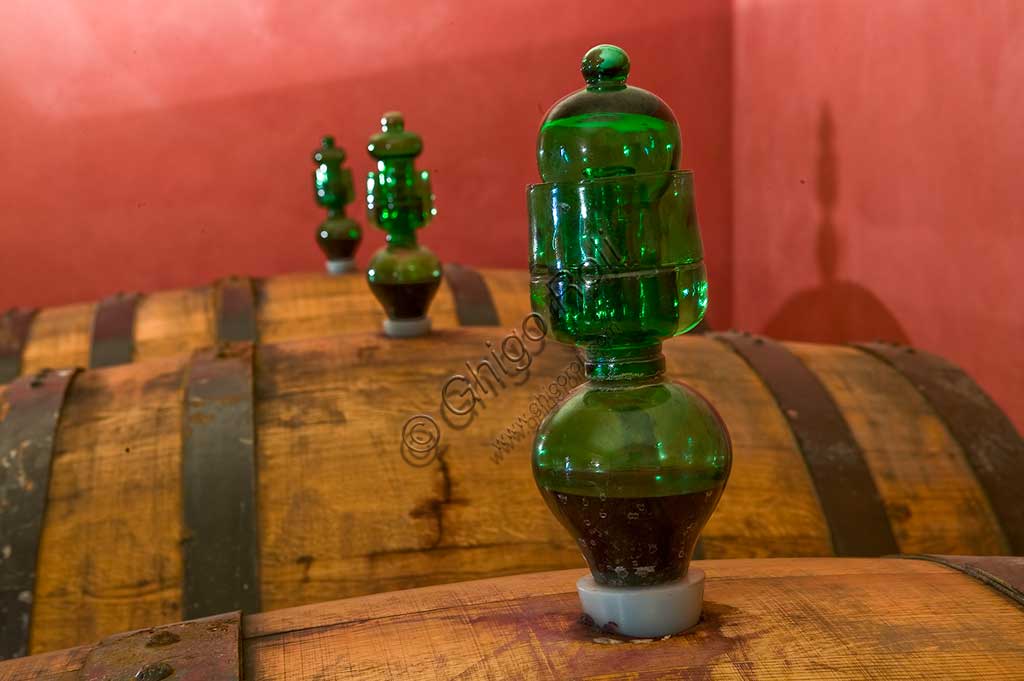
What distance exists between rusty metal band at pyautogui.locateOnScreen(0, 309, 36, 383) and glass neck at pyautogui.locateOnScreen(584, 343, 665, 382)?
230cm

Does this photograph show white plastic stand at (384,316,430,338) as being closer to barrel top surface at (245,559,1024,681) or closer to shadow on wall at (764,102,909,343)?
barrel top surface at (245,559,1024,681)

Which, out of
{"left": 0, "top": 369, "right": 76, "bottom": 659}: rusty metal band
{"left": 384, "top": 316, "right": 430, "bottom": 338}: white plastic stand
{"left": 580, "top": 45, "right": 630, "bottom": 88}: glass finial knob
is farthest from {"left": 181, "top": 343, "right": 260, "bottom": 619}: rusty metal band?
{"left": 580, "top": 45, "right": 630, "bottom": 88}: glass finial knob

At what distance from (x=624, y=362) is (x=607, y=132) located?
190 millimetres

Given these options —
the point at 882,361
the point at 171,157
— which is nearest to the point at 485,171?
the point at 171,157

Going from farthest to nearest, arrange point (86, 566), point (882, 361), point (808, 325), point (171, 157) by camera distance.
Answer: point (171, 157)
point (808, 325)
point (882, 361)
point (86, 566)

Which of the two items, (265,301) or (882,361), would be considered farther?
(265,301)

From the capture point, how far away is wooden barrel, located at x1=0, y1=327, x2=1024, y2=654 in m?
1.56

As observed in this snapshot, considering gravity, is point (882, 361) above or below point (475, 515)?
above

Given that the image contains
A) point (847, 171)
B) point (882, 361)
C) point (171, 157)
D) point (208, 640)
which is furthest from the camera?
point (171, 157)

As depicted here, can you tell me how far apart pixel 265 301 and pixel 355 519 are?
160 cm

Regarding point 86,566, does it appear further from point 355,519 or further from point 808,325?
point 808,325

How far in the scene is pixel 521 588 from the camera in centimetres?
108

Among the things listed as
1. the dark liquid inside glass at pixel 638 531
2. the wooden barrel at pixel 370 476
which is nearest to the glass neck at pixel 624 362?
the dark liquid inside glass at pixel 638 531

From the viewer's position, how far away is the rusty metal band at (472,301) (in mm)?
3049
